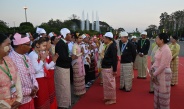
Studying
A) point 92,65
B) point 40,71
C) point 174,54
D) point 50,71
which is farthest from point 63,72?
point 174,54

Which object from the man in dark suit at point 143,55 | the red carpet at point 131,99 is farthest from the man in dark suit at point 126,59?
the man in dark suit at point 143,55

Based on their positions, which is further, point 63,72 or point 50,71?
point 63,72

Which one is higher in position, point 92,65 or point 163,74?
point 163,74

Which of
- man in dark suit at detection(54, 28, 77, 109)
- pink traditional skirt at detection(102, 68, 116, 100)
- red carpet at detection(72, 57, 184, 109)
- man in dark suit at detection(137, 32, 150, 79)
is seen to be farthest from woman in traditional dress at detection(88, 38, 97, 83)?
man in dark suit at detection(54, 28, 77, 109)

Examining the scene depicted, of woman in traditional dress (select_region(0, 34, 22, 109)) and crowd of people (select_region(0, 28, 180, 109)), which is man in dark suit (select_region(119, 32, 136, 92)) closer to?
crowd of people (select_region(0, 28, 180, 109))

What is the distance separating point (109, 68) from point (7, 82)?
127 inches

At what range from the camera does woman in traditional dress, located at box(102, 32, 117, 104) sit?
518 centimetres

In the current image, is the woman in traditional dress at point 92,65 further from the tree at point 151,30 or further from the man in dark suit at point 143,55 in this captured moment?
the tree at point 151,30

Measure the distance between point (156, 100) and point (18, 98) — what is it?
290cm

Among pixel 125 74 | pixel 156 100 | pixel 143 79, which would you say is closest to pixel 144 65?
pixel 143 79

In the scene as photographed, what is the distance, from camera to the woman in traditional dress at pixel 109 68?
5.18 meters

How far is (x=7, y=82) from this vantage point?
2.26m

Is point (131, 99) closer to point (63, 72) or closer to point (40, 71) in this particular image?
point (63, 72)

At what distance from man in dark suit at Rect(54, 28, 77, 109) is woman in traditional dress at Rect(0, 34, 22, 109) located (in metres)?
2.25
